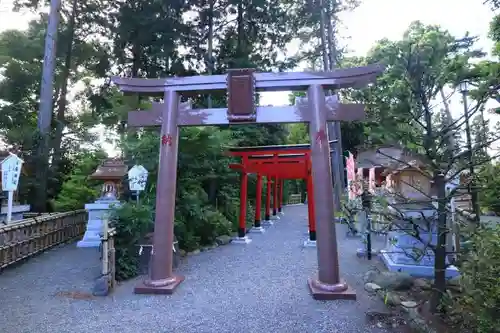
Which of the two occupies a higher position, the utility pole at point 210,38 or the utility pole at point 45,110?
the utility pole at point 210,38

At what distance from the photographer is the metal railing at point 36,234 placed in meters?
6.36

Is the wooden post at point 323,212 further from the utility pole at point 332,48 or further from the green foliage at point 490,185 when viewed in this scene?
the utility pole at point 332,48

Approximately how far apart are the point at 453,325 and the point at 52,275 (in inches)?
242

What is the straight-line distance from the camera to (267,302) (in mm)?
4629

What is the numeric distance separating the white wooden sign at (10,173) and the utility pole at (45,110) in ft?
12.9

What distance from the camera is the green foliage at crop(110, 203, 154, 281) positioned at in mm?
5934

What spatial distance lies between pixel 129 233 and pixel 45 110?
6721mm

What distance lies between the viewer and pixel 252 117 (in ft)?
17.5

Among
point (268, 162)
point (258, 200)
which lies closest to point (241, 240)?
point (258, 200)

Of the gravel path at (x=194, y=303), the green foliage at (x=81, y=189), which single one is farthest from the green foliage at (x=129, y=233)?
the green foliage at (x=81, y=189)

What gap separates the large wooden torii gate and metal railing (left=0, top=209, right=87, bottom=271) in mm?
3198

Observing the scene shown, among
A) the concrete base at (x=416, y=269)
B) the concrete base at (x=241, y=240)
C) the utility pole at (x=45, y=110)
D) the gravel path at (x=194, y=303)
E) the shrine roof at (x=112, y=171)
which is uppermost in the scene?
the utility pole at (x=45, y=110)

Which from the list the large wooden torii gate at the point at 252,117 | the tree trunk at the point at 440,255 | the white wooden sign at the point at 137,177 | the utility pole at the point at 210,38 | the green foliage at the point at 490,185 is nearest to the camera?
the green foliage at the point at 490,185

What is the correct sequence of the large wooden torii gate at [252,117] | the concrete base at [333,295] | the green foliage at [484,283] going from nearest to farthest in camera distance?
the green foliage at [484,283]
the concrete base at [333,295]
the large wooden torii gate at [252,117]
